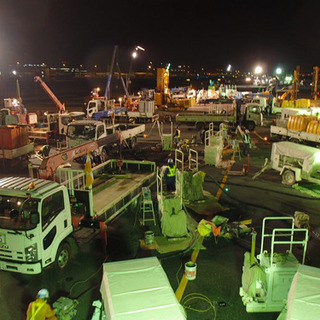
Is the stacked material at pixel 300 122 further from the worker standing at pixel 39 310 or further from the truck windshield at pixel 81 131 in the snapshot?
the worker standing at pixel 39 310

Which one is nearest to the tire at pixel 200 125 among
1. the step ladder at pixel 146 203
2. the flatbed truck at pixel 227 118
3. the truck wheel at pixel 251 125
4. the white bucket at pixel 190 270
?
the flatbed truck at pixel 227 118

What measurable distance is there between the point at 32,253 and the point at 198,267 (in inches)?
157

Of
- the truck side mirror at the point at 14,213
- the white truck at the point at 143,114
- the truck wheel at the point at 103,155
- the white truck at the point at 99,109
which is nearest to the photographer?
the truck side mirror at the point at 14,213

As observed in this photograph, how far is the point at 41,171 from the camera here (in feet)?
31.8

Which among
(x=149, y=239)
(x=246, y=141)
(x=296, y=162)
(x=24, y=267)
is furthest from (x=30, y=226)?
(x=246, y=141)

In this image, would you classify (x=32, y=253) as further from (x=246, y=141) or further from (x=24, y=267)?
(x=246, y=141)

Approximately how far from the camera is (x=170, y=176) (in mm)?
12008

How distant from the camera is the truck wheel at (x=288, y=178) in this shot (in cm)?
1502

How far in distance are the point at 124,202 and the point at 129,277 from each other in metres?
5.45

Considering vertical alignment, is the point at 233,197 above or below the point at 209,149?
below

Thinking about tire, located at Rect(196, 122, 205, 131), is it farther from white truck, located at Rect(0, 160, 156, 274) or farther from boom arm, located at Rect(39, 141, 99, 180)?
white truck, located at Rect(0, 160, 156, 274)

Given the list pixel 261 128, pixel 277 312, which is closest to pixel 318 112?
pixel 261 128

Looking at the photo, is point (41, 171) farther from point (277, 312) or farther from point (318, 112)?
point (318, 112)

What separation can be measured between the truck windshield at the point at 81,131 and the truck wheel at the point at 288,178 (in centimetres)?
968
